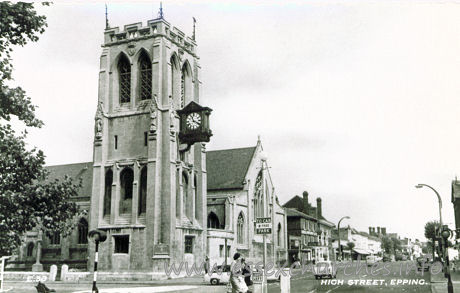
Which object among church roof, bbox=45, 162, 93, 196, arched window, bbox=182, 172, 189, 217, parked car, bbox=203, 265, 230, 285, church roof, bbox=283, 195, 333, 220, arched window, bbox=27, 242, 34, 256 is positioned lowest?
parked car, bbox=203, 265, 230, 285

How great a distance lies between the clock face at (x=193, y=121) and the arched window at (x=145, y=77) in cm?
470

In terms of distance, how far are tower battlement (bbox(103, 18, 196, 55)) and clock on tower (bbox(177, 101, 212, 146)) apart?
7.72m

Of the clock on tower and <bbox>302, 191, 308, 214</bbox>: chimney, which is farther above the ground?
Result: the clock on tower

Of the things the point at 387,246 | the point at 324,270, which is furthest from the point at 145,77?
the point at 387,246

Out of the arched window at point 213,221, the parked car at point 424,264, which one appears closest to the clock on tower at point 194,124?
the arched window at point 213,221

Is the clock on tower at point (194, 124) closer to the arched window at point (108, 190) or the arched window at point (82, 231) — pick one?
the arched window at point (108, 190)

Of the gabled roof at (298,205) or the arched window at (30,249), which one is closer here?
the arched window at (30,249)

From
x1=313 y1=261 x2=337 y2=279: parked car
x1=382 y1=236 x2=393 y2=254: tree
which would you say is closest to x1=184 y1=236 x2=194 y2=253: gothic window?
x1=313 y1=261 x2=337 y2=279: parked car

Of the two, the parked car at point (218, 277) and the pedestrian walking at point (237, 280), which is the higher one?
the pedestrian walking at point (237, 280)

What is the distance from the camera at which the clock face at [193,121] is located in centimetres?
4750

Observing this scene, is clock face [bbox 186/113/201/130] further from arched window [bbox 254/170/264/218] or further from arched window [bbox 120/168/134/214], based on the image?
arched window [bbox 254/170/264/218]

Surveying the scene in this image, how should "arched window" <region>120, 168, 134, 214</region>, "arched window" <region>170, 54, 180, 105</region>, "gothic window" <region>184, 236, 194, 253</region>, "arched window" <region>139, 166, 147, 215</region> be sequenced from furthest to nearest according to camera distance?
"arched window" <region>170, 54, 180, 105</region> < "gothic window" <region>184, 236, 194, 253</region> < "arched window" <region>120, 168, 134, 214</region> < "arched window" <region>139, 166, 147, 215</region>

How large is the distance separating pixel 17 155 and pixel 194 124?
104 ft

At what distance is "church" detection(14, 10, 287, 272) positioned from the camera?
46.0 meters
